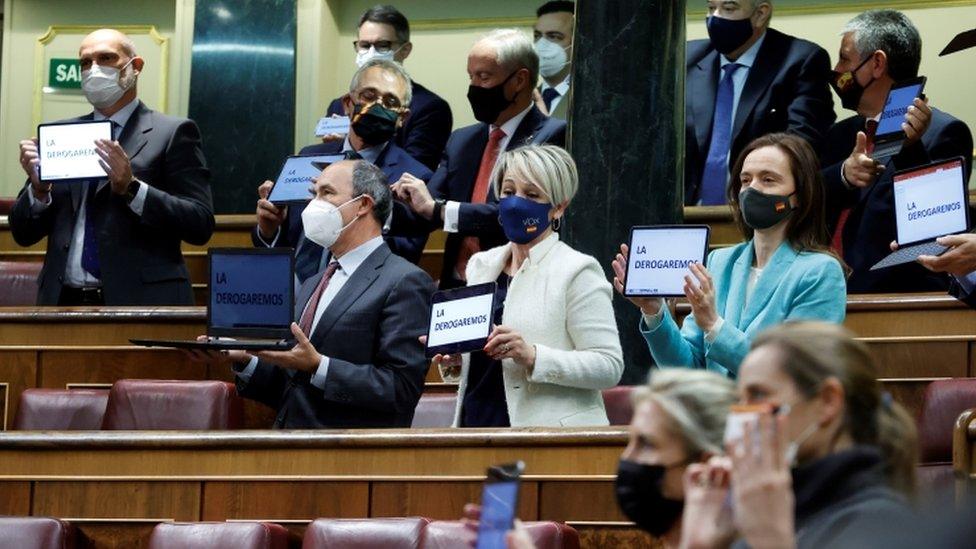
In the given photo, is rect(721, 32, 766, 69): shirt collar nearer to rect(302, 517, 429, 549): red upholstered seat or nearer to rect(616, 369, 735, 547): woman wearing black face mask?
rect(302, 517, 429, 549): red upholstered seat

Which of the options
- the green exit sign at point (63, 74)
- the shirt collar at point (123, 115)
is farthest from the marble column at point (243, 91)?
the shirt collar at point (123, 115)

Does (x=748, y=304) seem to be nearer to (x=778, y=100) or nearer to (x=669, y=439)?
(x=669, y=439)

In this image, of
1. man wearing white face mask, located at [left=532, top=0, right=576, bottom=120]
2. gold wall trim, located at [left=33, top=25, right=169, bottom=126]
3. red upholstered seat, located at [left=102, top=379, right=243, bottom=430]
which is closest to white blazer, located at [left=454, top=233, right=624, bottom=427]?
red upholstered seat, located at [left=102, top=379, right=243, bottom=430]

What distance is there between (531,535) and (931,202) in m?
1.26

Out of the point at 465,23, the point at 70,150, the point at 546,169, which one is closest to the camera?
the point at 546,169

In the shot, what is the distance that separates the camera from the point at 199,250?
6.66 m

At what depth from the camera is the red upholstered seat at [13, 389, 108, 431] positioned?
16.5 feet

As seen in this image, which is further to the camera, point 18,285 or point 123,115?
point 18,285

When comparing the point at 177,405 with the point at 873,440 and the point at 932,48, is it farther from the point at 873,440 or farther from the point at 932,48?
the point at 932,48

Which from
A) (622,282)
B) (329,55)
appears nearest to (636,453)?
(622,282)

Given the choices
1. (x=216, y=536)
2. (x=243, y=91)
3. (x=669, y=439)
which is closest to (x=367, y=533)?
(x=216, y=536)

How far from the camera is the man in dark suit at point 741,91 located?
5.58 metres

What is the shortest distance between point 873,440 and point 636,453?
1.21ft

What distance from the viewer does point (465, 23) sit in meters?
9.01
